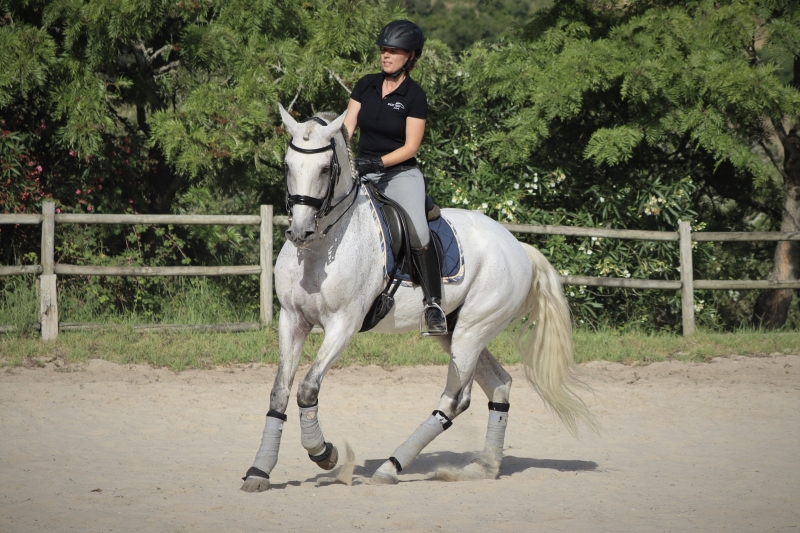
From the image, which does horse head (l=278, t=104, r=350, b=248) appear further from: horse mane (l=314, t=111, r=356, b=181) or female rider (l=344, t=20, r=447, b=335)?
female rider (l=344, t=20, r=447, b=335)

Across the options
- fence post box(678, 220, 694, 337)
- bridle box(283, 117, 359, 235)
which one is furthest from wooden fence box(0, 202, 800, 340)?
bridle box(283, 117, 359, 235)

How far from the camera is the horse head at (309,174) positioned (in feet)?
15.5

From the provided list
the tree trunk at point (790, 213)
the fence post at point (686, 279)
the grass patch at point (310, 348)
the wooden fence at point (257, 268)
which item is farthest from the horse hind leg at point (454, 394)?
the tree trunk at point (790, 213)

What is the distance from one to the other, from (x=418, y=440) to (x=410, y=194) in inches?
64.9

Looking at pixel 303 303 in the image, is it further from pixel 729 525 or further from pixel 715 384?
pixel 715 384

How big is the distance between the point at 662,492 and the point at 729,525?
83 centimetres

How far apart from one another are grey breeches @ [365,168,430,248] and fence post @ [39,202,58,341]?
18.2ft

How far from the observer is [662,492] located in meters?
5.47

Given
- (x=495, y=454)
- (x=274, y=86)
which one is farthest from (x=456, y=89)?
(x=495, y=454)

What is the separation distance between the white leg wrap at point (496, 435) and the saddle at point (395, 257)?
1201 mm

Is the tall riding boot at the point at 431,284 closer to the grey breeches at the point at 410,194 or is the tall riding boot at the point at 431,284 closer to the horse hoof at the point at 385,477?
the grey breeches at the point at 410,194

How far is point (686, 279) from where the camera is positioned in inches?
435

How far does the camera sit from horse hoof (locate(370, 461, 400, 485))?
560cm

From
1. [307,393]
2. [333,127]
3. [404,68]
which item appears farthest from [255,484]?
[404,68]
